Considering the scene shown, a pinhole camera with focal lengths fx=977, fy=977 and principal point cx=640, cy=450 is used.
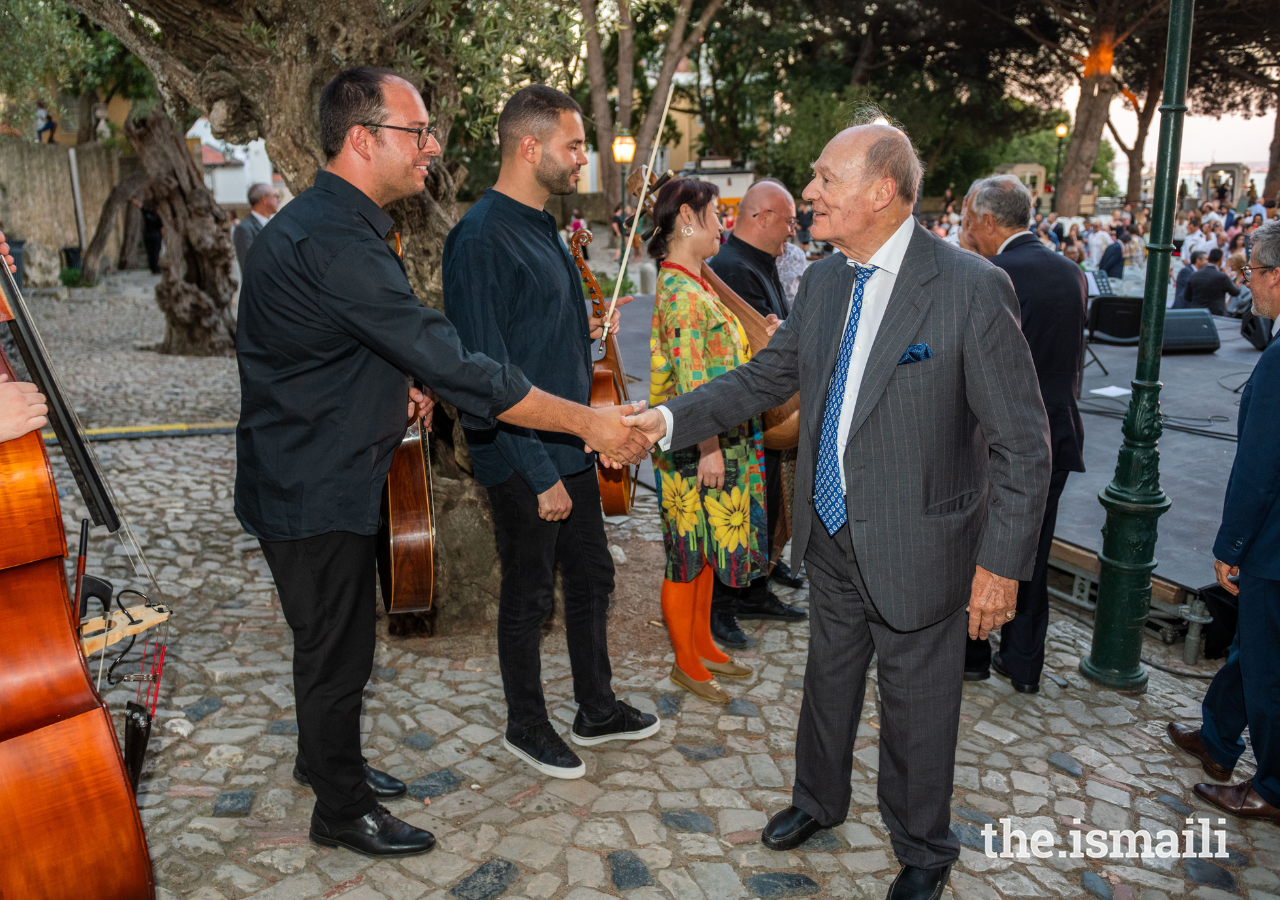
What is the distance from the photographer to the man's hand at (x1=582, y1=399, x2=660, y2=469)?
316 cm

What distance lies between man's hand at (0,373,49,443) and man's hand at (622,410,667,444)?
1.63m

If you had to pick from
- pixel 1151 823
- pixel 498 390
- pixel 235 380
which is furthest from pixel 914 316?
pixel 235 380

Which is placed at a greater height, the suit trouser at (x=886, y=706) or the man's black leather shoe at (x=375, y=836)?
the suit trouser at (x=886, y=706)

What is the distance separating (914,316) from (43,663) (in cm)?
233

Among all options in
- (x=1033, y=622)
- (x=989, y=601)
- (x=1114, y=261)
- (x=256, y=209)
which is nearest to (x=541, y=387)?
(x=989, y=601)

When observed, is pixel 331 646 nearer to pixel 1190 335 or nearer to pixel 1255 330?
pixel 1190 335

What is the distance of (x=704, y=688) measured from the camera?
410 centimetres

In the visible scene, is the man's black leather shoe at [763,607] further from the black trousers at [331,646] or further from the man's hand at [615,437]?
the black trousers at [331,646]

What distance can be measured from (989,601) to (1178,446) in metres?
5.83

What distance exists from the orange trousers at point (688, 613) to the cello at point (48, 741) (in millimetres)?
2213

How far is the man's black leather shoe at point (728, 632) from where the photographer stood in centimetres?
467

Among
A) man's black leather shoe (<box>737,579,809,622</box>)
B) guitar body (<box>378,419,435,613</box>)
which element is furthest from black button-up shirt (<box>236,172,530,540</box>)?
man's black leather shoe (<box>737,579,809,622</box>)

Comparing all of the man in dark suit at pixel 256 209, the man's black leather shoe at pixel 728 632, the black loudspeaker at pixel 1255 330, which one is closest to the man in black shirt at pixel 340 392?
the man's black leather shoe at pixel 728 632

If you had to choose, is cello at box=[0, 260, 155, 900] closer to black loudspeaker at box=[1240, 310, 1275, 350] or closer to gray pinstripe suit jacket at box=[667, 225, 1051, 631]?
gray pinstripe suit jacket at box=[667, 225, 1051, 631]
